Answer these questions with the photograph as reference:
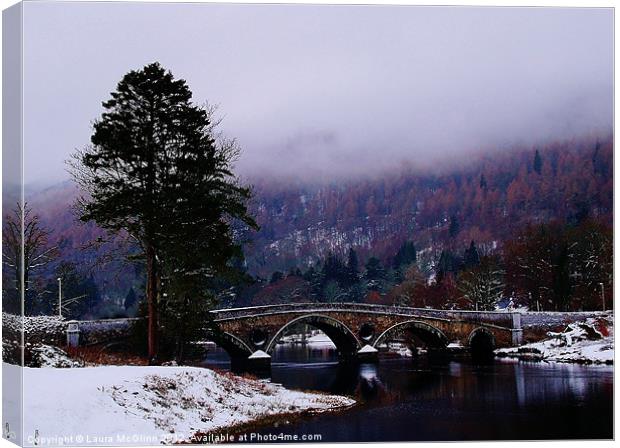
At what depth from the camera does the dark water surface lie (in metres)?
24.0

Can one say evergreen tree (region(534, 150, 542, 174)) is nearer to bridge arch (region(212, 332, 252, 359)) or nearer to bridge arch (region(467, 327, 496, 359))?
bridge arch (region(467, 327, 496, 359))

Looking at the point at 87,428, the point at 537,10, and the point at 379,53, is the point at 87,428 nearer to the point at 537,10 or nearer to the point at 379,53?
the point at 379,53

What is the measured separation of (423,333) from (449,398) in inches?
227

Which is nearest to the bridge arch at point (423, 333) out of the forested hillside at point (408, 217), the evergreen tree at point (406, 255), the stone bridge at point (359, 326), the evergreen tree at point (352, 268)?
the stone bridge at point (359, 326)

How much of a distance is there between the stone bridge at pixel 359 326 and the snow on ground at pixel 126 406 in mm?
4858

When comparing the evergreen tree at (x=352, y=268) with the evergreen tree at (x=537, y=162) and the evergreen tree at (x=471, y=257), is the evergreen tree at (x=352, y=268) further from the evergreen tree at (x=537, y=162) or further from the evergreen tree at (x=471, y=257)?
the evergreen tree at (x=537, y=162)

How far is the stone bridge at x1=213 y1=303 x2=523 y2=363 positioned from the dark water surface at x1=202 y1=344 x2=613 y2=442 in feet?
2.36

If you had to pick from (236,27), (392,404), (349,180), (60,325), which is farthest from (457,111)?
(60,325)

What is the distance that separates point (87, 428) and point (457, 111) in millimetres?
11977

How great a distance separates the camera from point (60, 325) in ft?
77.9

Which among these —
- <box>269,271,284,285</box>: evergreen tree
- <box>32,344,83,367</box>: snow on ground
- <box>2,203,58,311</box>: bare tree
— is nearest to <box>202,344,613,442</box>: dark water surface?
<box>269,271,284,285</box>: evergreen tree

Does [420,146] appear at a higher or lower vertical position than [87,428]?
higher

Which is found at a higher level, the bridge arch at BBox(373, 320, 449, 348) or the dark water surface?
the bridge arch at BBox(373, 320, 449, 348)

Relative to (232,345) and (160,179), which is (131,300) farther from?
(232,345)
